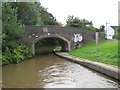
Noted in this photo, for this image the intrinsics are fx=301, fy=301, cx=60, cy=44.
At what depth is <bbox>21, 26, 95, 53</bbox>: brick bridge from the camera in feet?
116

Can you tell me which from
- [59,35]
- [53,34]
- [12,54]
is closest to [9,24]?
[12,54]

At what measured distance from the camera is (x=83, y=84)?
15.7 metres

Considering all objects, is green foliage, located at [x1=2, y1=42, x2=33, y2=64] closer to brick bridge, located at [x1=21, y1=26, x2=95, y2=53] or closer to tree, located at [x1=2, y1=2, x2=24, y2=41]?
tree, located at [x1=2, y1=2, x2=24, y2=41]

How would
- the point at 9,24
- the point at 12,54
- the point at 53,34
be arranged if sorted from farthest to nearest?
the point at 53,34 < the point at 12,54 < the point at 9,24

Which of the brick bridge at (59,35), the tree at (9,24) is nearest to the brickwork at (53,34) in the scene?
the brick bridge at (59,35)

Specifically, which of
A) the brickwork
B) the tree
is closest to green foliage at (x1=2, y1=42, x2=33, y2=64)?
the tree

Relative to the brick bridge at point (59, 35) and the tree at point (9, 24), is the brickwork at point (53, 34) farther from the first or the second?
the tree at point (9, 24)

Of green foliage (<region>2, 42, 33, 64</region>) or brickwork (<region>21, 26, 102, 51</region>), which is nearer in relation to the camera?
green foliage (<region>2, 42, 33, 64</region>)

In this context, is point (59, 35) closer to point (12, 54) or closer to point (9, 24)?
point (12, 54)

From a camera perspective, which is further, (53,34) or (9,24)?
(53,34)

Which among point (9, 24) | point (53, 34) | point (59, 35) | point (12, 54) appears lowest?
point (12, 54)

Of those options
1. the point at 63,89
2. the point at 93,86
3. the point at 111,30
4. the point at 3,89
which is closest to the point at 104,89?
the point at 93,86

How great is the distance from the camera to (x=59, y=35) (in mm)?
37125

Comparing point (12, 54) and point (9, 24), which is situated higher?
point (9, 24)
